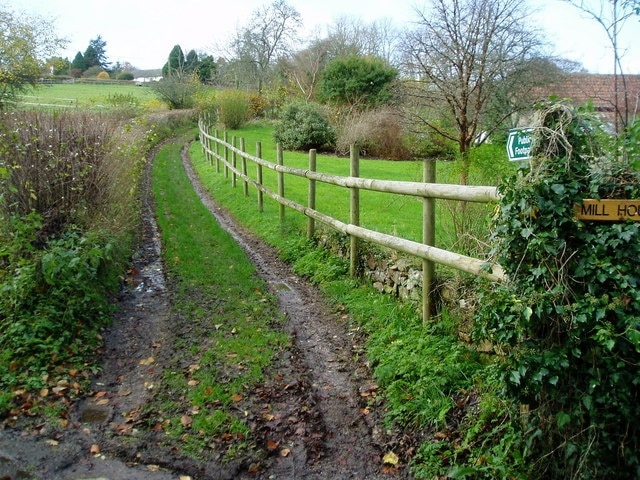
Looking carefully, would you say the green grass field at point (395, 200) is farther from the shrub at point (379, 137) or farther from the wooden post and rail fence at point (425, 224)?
the shrub at point (379, 137)

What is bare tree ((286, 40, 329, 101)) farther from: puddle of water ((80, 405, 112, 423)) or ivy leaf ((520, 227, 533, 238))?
ivy leaf ((520, 227, 533, 238))

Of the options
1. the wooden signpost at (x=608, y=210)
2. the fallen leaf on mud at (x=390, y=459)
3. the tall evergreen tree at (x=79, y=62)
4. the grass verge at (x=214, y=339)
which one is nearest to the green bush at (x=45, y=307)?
the grass verge at (x=214, y=339)

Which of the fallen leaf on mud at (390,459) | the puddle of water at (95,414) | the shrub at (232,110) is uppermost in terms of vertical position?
the shrub at (232,110)

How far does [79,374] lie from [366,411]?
9.10ft

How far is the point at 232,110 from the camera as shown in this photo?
111 ft

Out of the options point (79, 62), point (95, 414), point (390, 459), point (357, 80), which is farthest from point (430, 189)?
point (79, 62)

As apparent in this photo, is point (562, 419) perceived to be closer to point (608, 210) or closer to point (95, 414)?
point (608, 210)

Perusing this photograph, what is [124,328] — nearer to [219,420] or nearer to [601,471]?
[219,420]

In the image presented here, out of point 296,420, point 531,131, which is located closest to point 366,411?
point 296,420

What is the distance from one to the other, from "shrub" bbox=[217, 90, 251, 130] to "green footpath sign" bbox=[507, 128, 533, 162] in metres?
31.4

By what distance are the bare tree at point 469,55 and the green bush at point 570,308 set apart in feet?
17.5

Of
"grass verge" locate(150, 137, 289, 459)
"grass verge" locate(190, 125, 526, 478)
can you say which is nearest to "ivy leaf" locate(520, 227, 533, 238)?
"grass verge" locate(190, 125, 526, 478)

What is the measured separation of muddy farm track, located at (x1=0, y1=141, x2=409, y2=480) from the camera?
12.8 ft

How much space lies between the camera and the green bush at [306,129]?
24.0 metres
